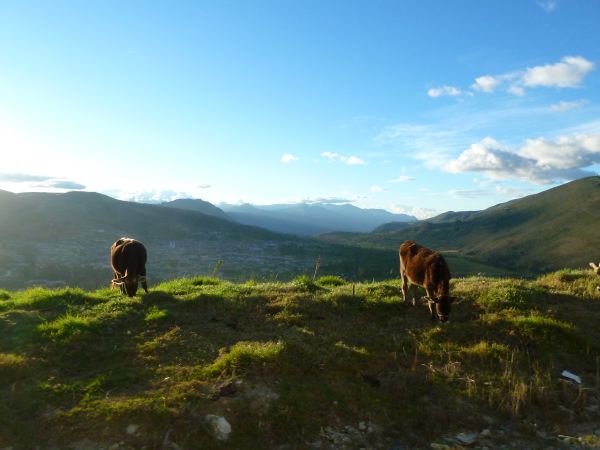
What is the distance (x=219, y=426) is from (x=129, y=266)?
34.6ft

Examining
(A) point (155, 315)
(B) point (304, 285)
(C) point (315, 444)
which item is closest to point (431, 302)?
(B) point (304, 285)

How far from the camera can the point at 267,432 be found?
7828 millimetres

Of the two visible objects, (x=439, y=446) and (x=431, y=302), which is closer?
(x=439, y=446)

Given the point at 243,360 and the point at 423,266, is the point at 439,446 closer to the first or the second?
the point at 243,360

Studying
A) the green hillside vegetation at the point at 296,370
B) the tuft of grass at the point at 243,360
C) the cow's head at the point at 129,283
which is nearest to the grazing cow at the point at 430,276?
the green hillside vegetation at the point at 296,370

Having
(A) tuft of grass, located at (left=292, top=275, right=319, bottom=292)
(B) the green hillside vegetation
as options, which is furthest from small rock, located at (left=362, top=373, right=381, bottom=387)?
(A) tuft of grass, located at (left=292, top=275, right=319, bottom=292)

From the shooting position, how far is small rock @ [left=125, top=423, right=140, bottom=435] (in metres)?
7.56

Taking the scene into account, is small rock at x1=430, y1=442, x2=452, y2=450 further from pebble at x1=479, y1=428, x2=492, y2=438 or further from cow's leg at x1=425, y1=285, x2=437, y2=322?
cow's leg at x1=425, y1=285, x2=437, y2=322

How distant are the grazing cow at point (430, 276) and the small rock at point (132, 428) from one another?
8.88m

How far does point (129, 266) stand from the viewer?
16625mm

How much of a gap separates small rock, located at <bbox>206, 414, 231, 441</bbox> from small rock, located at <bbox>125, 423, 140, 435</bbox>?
1265mm

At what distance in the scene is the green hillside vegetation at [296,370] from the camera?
7.89 meters

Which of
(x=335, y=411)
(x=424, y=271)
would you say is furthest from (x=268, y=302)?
(x=335, y=411)

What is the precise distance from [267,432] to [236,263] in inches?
5942
